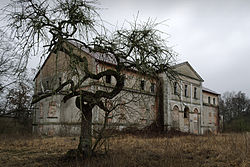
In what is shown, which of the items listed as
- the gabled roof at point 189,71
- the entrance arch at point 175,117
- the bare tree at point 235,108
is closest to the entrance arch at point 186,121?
the entrance arch at point 175,117

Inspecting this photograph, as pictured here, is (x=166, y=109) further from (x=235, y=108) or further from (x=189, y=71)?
(x=235, y=108)

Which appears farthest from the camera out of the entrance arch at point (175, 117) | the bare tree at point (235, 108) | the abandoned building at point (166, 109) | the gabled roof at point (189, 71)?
the bare tree at point (235, 108)

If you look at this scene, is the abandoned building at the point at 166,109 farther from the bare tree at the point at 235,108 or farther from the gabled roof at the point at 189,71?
the bare tree at the point at 235,108

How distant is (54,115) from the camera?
83.4ft

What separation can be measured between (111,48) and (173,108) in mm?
23306

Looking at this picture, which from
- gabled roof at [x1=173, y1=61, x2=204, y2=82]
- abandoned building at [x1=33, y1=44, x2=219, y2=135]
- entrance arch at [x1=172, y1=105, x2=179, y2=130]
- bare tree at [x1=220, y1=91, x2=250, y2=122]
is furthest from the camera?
bare tree at [x1=220, y1=91, x2=250, y2=122]

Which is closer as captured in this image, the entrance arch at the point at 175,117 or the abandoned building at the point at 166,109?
the abandoned building at the point at 166,109

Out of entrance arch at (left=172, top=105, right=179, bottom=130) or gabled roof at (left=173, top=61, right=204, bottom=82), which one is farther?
gabled roof at (left=173, top=61, right=204, bottom=82)

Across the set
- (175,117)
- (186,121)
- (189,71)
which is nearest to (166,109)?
(175,117)

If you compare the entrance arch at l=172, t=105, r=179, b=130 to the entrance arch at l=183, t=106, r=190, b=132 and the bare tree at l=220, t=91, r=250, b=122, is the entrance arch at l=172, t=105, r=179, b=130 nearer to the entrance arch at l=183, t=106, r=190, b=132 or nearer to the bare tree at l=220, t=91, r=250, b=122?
the entrance arch at l=183, t=106, r=190, b=132

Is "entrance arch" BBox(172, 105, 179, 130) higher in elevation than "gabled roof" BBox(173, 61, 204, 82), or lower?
lower

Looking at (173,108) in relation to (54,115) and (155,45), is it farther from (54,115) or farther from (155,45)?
(155,45)

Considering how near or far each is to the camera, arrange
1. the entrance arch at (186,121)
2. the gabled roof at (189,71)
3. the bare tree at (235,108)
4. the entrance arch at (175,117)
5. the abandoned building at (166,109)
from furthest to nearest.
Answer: the bare tree at (235,108) < the gabled roof at (189,71) < the entrance arch at (186,121) < the entrance arch at (175,117) < the abandoned building at (166,109)

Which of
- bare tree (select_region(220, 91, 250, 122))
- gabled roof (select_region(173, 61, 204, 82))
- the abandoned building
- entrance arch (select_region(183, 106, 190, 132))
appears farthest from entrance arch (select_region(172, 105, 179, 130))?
bare tree (select_region(220, 91, 250, 122))
